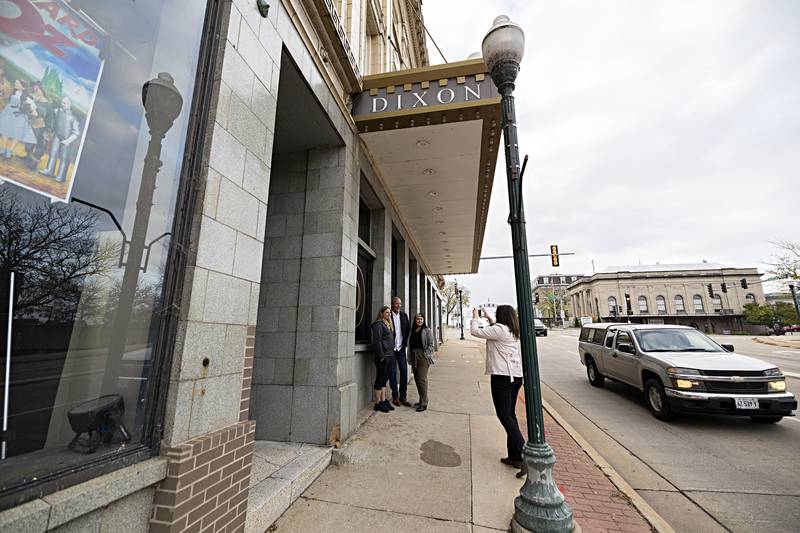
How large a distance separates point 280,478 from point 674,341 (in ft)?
28.0

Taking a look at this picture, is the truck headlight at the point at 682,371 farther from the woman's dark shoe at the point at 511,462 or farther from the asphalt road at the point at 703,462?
the woman's dark shoe at the point at 511,462

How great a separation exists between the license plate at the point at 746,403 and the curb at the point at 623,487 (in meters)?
2.75

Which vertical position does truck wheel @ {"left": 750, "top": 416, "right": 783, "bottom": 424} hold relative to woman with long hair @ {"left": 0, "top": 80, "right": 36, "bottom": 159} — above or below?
below

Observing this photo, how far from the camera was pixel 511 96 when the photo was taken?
3789 mm

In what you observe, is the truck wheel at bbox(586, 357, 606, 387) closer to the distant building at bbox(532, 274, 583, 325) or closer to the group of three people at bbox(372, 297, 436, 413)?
the group of three people at bbox(372, 297, 436, 413)

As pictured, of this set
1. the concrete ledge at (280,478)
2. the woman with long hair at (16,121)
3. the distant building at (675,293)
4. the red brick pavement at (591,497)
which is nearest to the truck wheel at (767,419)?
the red brick pavement at (591,497)

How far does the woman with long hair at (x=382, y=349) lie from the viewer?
6.49 m

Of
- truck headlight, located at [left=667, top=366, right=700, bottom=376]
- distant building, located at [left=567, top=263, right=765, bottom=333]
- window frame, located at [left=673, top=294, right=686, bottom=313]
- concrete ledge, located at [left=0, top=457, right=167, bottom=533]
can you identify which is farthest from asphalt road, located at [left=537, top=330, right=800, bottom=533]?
window frame, located at [left=673, top=294, right=686, bottom=313]

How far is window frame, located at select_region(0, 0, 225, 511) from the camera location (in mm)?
1738

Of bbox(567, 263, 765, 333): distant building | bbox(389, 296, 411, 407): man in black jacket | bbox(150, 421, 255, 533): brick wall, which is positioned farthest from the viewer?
bbox(567, 263, 765, 333): distant building

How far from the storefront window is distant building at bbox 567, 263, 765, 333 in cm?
8352

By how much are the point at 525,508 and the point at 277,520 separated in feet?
7.23

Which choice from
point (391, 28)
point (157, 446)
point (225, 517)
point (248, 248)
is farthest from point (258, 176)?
point (391, 28)

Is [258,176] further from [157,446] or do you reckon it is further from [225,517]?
[225,517]
